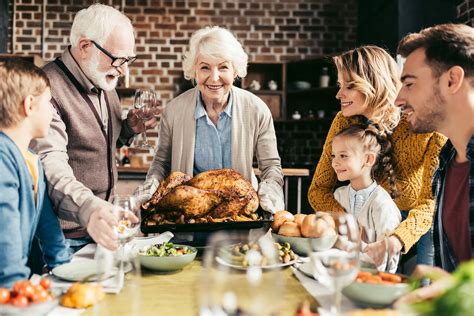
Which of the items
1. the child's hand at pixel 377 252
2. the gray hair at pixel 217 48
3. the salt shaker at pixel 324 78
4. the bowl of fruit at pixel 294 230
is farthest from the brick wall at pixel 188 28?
the child's hand at pixel 377 252

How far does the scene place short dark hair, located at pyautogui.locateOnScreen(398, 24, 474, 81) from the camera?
1330mm

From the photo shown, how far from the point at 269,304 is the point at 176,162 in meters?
1.59

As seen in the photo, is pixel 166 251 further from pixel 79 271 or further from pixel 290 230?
pixel 290 230

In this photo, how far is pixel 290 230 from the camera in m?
1.39

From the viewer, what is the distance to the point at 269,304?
1.94 feet

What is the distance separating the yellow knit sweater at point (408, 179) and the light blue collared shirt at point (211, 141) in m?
0.44

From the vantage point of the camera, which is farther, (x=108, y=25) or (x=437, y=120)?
(x=108, y=25)

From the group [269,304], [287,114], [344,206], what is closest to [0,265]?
[269,304]

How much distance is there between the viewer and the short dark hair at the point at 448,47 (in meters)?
1.33

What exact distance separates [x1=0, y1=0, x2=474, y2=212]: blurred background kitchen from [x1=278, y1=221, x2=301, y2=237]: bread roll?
3.71 m

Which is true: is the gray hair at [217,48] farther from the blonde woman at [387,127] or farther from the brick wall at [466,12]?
the brick wall at [466,12]

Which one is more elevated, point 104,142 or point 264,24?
point 264,24

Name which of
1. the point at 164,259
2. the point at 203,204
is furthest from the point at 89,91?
the point at 164,259

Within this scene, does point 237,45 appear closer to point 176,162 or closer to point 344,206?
point 176,162
